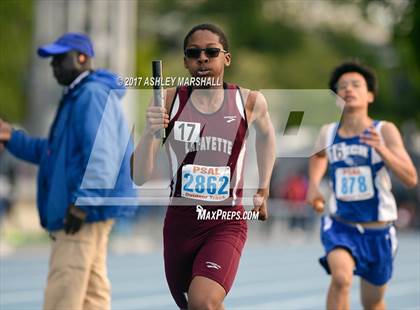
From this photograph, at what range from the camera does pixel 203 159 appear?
19.7 ft

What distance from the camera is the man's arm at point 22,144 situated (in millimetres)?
7727

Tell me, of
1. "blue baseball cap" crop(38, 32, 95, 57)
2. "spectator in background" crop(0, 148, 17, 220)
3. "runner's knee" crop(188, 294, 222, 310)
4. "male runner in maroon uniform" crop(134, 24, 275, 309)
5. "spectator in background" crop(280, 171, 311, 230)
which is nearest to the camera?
"runner's knee" crop(188, 294, 222, 310)

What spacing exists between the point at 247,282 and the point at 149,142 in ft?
27.1

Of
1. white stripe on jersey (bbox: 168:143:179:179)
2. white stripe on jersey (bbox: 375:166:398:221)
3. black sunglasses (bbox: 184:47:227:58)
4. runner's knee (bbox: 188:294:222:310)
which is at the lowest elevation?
white stripe on jersey (bbox: 375:166:398:221)

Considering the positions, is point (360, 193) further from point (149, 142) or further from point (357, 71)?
point (149, 142)

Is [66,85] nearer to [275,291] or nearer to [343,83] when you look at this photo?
[343,83]

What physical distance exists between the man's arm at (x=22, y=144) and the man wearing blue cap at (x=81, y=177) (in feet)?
1.16

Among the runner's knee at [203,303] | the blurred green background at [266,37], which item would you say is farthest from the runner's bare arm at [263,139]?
the blurred green background at [266,37]

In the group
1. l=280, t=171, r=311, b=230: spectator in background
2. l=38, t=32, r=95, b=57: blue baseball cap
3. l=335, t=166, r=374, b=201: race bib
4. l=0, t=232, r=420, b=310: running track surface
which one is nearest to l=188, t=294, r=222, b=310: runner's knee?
l=38, t=32, r=95, b=57: blue baseball cap

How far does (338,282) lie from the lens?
7.46 meters

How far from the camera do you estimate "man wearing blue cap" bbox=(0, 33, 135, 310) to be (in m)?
7.11

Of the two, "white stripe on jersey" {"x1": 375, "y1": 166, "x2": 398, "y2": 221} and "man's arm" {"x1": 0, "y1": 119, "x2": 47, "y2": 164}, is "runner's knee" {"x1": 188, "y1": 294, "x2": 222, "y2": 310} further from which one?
"white stripe on jersey" {"x1": 375, "y1": 166, "x2": 398, "y2": 221}

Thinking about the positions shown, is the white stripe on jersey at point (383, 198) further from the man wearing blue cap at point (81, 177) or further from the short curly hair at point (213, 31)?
the short curly hair at point (213, 31)

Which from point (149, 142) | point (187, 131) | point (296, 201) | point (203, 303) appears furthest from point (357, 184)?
point (296, 201)
